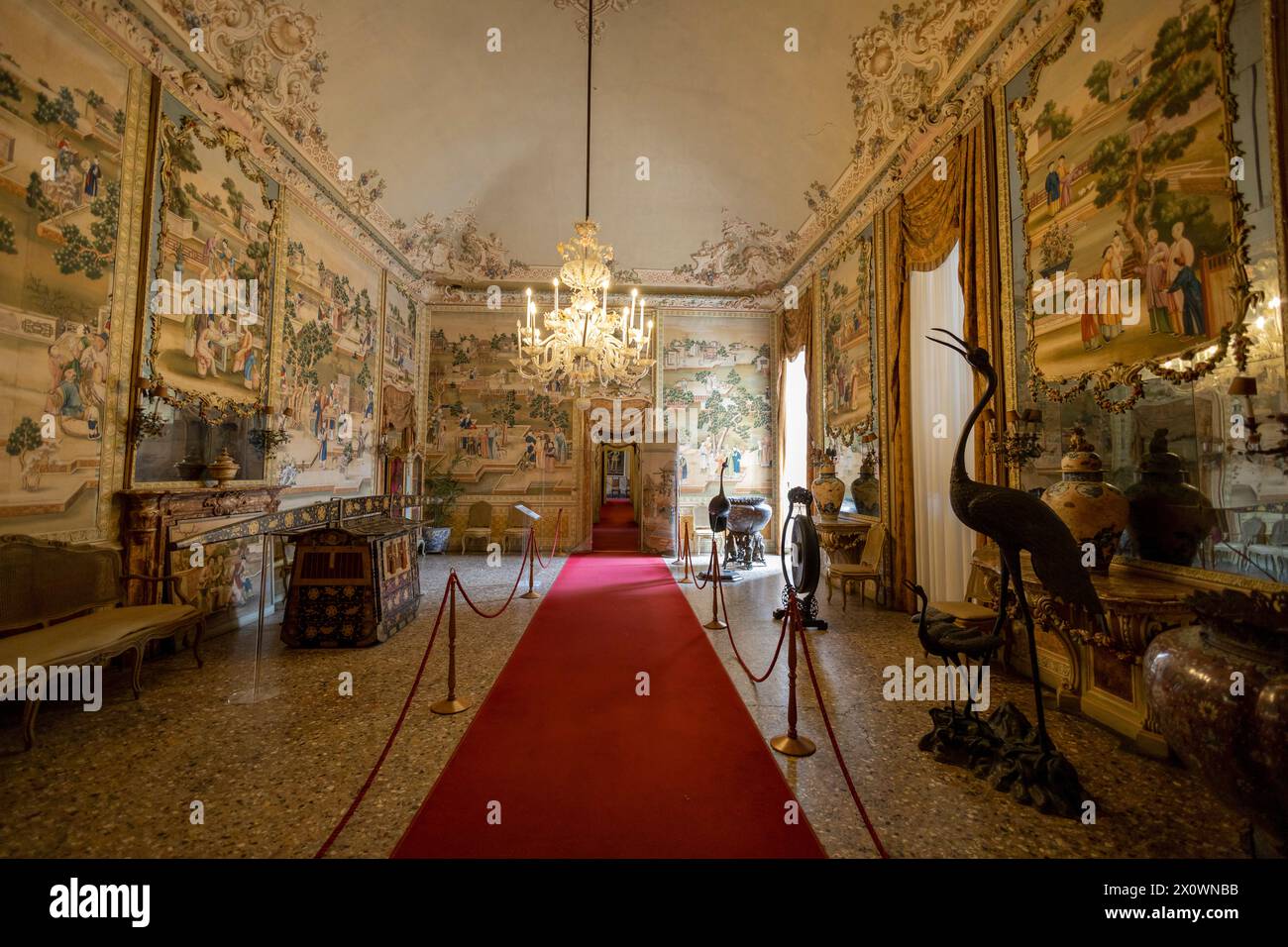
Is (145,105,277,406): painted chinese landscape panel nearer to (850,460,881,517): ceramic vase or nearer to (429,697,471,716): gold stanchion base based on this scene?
(429,697,471,716): gold stanchion base

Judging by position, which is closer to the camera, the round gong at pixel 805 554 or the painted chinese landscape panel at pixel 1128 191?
the painted chinese landscape panel at pixel 1128 191

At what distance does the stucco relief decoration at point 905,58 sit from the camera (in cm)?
477

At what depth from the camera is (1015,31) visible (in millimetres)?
4379

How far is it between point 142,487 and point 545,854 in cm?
506

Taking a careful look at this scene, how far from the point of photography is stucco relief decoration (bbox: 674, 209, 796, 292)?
9.64 meters

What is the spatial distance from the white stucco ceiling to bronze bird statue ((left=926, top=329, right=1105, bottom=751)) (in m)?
5.86

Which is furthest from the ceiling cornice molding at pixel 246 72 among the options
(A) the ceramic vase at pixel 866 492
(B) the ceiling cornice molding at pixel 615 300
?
(A) the ceramic vase at pixel 866 492

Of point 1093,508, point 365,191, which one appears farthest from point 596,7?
point 1093,508

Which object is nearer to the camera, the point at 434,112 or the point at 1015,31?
the point at 1015,31

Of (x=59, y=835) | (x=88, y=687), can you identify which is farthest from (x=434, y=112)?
(x=59, y=835)

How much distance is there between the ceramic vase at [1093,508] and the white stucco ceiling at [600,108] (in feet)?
18.0

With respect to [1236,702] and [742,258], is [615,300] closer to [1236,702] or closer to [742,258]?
[742,258]

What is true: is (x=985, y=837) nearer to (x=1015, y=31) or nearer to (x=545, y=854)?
(x=545, y=854)

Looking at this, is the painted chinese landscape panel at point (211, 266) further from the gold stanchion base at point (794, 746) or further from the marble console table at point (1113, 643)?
the marble console table at point (1113, 643)
